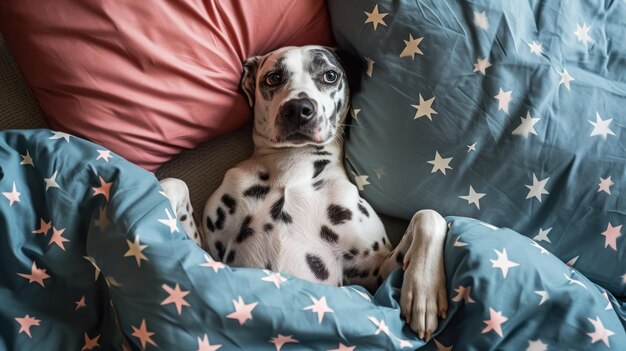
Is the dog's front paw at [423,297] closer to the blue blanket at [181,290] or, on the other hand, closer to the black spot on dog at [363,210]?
the blue blanket at [181,290]

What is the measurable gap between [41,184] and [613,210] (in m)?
2.11

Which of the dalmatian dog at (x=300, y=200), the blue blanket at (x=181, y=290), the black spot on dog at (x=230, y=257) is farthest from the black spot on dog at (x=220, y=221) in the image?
A: the blue blanket at (x=181, y=290)

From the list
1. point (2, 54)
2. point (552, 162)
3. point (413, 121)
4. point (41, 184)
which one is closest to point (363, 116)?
point (413, 121)

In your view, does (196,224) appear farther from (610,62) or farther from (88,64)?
(610,62)

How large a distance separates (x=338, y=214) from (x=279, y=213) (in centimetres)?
24

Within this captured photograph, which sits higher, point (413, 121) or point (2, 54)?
point (413, 121)

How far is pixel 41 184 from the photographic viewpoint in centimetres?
189

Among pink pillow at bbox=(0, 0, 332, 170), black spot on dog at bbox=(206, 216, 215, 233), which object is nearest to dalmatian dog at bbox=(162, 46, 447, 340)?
black spot on dog at bbox=(206, 216, 215, 233)

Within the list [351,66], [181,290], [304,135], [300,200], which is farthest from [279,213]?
[351,66]

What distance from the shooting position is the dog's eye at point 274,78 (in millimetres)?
2199

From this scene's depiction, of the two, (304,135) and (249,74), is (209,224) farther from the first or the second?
(249,74)

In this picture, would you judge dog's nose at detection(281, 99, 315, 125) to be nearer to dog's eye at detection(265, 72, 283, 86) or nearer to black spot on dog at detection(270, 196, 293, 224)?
dog's eye at detection(265, 72, 283, 86)

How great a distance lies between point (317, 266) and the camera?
6.68 ft

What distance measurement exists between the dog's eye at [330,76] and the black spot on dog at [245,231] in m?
0.66
